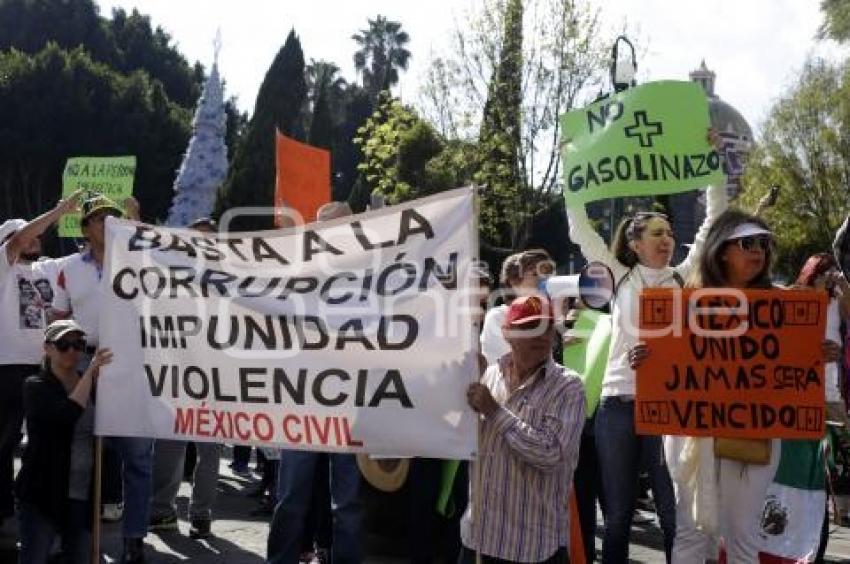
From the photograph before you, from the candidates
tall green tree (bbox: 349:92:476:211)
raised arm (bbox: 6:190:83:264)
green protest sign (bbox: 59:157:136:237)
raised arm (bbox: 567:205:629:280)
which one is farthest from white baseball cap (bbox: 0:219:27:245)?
tall green tree (bbox: 349:92:476:211)

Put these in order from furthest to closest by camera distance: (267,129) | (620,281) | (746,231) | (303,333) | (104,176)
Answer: (267,129), (104,176), (620,281), (303,333), (746,231)

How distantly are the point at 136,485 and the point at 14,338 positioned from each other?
1.20 m

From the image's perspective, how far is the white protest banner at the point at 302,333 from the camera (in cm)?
407

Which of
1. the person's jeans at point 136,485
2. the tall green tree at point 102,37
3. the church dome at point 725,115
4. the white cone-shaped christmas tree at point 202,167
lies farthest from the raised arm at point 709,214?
the church dome at point 725,115

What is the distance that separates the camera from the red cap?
12.4 ft

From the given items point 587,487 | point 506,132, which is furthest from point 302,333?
point 506,132

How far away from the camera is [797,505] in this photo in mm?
5484

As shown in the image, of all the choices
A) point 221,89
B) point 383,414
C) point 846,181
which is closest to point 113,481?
point 383,414

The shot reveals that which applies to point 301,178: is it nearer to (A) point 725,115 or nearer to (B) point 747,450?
(B) point 747,450

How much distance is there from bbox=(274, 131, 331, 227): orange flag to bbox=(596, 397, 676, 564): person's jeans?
3953 mm

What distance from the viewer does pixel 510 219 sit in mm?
23250

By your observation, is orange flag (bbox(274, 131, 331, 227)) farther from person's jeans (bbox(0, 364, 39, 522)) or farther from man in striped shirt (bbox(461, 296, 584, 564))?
man in striped shirt (bbox(461, 296, 584, 564))

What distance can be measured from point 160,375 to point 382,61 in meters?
89.9

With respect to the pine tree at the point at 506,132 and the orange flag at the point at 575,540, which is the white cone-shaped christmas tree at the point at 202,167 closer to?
the pine tree at the point at 506,132
